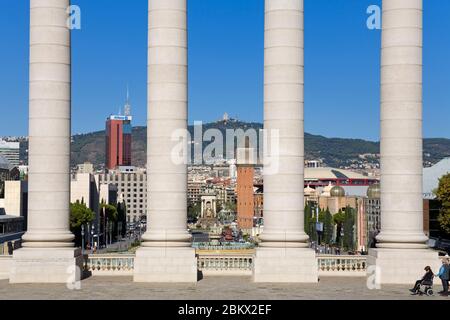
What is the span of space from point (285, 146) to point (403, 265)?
13.4 meters

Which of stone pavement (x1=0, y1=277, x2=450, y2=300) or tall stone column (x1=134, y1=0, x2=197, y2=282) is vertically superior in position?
tall stone column (x1=134, y1=0, x2=197, y2=282)

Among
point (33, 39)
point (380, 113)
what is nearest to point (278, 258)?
point (380, 113)

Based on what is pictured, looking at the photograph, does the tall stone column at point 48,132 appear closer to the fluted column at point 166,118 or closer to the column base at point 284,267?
the fluted column at point 166,118

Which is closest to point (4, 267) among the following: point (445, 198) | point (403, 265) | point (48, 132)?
point (48, 132)

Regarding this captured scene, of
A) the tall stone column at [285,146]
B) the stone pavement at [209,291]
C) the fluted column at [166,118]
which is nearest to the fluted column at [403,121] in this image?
the stone pavement at [209,291]

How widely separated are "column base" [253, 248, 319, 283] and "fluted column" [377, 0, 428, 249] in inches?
263

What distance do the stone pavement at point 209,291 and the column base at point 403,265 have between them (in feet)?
5.84

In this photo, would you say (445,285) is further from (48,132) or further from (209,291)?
(48,132)

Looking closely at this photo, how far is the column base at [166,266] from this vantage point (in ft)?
253

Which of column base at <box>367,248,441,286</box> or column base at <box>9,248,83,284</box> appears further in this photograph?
column base at <box>367,248,441,286</box>

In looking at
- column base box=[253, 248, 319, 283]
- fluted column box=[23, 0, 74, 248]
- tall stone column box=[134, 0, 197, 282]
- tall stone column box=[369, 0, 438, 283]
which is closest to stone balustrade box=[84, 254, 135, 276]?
fluted column box=[23, 0, 74, 248]

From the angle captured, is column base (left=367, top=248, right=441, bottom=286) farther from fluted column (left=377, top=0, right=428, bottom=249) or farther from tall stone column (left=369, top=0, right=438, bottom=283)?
fluted column (left=377, top=0, right=428, bottom=249)

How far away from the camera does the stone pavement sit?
67375mm
